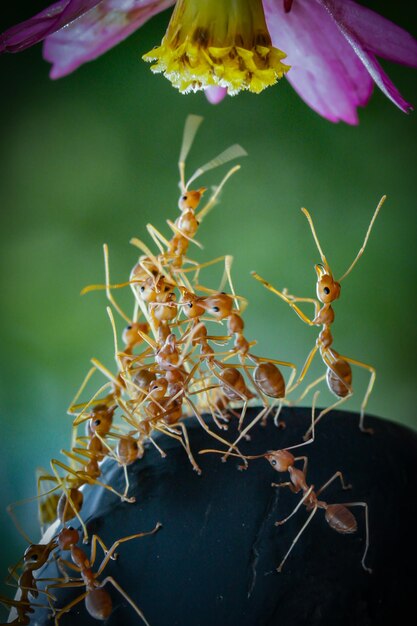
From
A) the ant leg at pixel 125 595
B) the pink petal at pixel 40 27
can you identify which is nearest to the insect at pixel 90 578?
the ant leg at pixel 125 595

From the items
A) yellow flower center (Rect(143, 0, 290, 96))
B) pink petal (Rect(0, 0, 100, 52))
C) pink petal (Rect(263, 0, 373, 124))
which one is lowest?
pink petal (Rect(263, 0, 373, 124))

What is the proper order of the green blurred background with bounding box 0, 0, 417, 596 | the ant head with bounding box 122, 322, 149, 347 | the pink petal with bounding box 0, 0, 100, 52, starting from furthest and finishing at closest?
1. the green blurred background with bounding box 0, 0, 417, 596
2. the ant head with bounding box 122, 322, 149, 347
3. the pink petal with bounding box 0, 0, 100, 52

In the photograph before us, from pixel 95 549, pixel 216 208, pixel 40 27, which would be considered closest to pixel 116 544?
pixel 95 549

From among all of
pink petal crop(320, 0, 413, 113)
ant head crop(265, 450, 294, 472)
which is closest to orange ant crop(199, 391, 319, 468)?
ant head crop(265, 450, 294, 472)

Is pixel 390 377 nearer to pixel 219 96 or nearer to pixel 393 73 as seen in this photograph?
pixel 393 73

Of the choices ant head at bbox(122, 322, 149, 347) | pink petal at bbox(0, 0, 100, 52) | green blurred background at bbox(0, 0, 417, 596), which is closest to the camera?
pink petal at bbox(0, 0, 100, 52)

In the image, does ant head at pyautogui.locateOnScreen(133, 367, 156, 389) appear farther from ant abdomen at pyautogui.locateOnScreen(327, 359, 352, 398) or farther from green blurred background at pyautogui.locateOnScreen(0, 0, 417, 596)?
green blurred background at pyautogui.locateOnScreen(0, 0, 417, 596)
